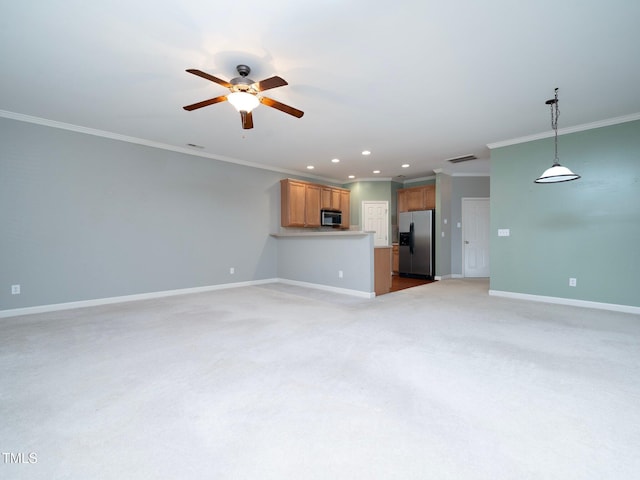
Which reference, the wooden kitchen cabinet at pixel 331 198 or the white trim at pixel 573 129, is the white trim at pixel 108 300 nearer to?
the wooden kitchen cabinet at pixel 331 198

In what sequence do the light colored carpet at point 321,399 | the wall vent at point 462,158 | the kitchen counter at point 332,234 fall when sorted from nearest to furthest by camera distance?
the light colored carpet at point 321,399, the kitchen counter at point 332,234, the wall vent at point 462,158

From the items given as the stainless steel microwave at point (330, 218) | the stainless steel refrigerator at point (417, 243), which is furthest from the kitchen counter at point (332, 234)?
the stainless steel refrigerator at point (417, 243)

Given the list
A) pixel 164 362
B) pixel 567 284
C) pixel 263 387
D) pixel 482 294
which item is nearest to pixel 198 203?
pixel 164 362

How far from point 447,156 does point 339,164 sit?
221 centimetres

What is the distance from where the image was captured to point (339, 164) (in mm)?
6359

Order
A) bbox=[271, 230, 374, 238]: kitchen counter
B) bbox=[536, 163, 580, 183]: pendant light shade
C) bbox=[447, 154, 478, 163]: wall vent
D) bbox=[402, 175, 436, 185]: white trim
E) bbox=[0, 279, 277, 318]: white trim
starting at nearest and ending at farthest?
bbox=[536, 163, 580, 183]: pendant light shade < bbox=[0, 279, 277, 318]: white trim < bbox=[271, 230, 374, 238]: kitchen counter < bbox=[447, 154, 478, 163]: wall vent < bbox=[402, 175, 436, 185]: white trim

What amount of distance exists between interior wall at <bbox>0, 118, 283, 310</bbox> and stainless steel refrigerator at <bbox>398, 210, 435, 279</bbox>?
3995mm

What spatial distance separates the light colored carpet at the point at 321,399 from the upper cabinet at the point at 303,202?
3510 mm

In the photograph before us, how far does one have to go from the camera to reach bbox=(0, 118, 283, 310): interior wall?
3.82 meters

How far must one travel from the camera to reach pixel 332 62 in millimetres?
2680

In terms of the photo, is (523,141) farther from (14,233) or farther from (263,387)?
(14,233)

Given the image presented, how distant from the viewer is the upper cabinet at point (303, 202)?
6629 millimetres

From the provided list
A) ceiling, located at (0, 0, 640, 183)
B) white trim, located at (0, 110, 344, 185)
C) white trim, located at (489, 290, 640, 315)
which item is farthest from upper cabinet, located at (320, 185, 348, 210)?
white trim, located at (489, 290, 640, 315)

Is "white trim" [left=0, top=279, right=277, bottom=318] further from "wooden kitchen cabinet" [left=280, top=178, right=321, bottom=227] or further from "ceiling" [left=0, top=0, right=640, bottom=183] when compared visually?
"ceiling" [left=0, top=0, right=640, bottom=183]
